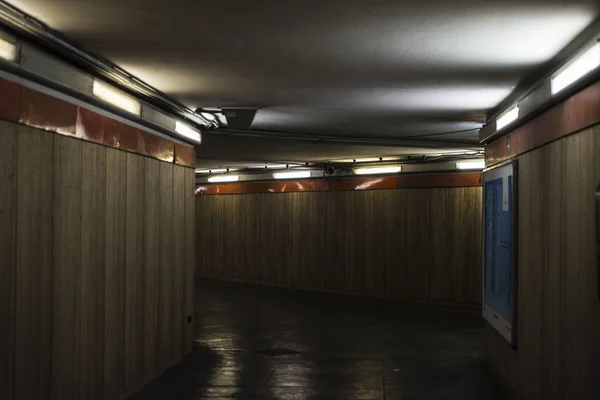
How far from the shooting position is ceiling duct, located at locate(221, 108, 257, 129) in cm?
886

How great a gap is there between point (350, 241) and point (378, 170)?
6.08ft

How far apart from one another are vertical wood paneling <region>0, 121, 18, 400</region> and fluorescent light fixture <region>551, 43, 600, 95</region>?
3.96 m

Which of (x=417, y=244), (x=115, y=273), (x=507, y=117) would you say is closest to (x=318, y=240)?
(x=417, y=244)

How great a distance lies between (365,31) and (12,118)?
8.38 feet

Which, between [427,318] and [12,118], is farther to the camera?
[427,318]

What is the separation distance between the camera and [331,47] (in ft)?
18.0

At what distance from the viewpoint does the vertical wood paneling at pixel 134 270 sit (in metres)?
7.18

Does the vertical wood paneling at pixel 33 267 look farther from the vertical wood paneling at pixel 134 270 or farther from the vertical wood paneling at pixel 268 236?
the vertical wood paneling at pixel 268 236

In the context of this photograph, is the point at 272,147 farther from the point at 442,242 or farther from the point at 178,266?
the point at 178,266

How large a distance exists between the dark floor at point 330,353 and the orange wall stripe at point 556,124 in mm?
2758

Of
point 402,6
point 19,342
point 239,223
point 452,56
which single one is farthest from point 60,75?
point 239,223

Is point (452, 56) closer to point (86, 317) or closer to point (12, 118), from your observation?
point (12, 118)

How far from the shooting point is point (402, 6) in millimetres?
4336

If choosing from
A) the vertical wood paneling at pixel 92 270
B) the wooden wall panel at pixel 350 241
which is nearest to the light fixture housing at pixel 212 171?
the wooden wall panel at pixel 350 241
